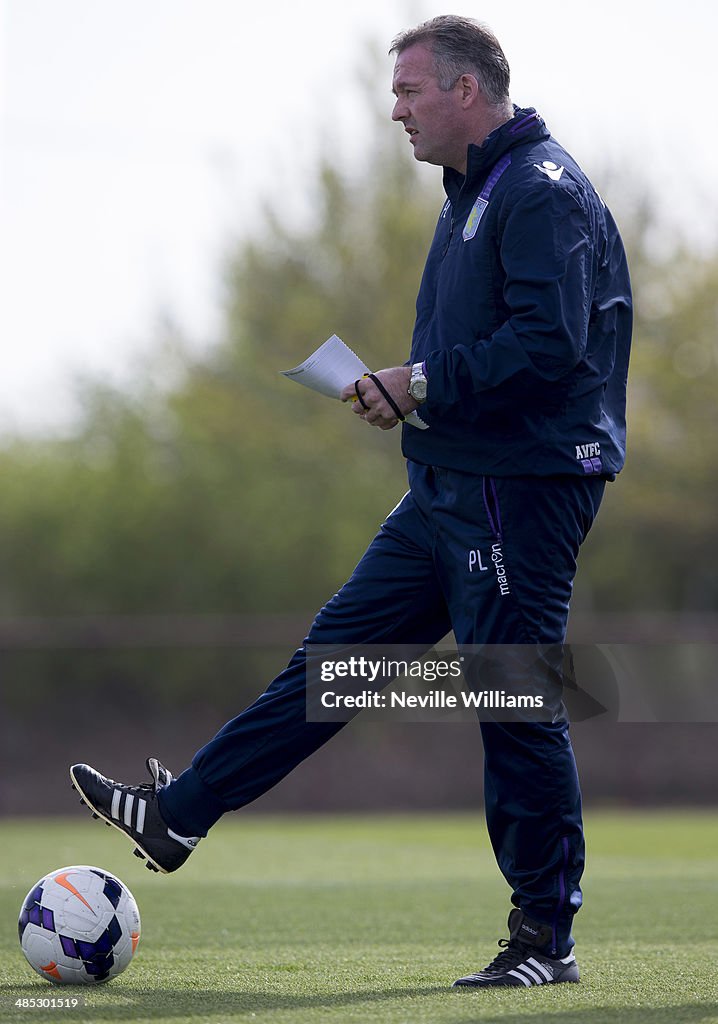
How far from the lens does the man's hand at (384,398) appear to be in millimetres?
3201

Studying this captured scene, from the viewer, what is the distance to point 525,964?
3246mm

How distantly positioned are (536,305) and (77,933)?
1.81m

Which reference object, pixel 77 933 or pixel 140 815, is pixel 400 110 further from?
pixel 77 933

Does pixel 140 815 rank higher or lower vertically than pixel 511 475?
lower

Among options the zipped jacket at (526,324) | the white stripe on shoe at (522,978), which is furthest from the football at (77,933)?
the zipped jacket at (526,324)

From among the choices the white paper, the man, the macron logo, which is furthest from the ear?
the white paper

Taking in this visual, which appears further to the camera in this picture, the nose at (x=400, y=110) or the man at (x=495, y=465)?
the nose at (x=400, y=110)

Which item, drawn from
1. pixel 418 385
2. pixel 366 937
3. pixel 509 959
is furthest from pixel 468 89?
pixel 366 937

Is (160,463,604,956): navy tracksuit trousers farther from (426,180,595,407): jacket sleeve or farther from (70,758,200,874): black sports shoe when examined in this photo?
(426,180,595,407): jacket sleeve

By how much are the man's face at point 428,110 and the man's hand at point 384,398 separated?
0.63 meters

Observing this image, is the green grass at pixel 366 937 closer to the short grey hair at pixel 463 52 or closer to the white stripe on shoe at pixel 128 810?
the white stripe on shoe at pixel 128 810

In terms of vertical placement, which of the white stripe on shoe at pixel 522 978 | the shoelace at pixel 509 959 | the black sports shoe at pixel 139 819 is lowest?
the white stripe on shoe at pixel 522 978

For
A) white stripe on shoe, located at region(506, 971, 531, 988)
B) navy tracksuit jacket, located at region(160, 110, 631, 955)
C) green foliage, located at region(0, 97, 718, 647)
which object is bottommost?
white stripe on shoe, located at region(506, 971, 531, 988)

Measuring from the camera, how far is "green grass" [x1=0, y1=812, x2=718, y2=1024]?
2869mm
